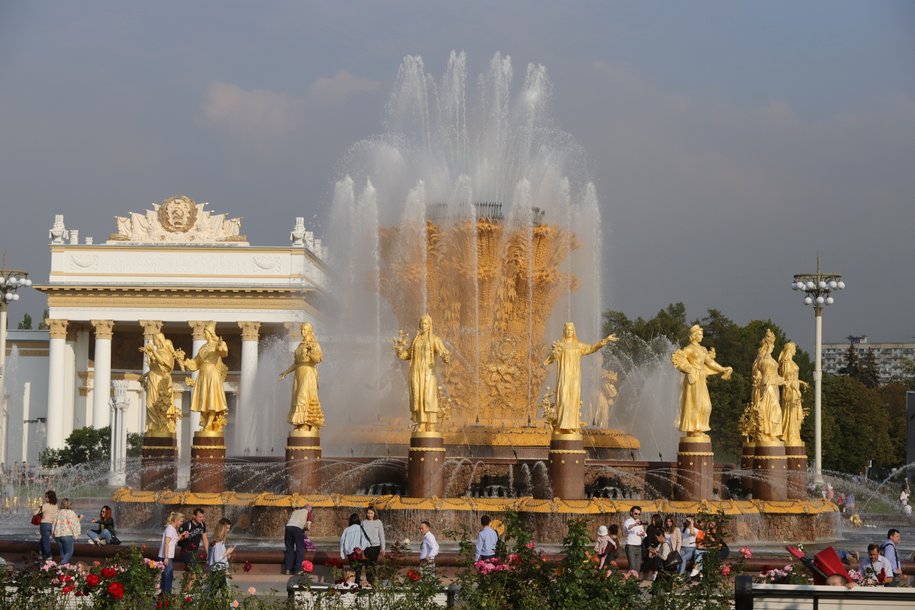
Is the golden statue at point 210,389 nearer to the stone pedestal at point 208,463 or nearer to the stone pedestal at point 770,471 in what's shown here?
the stone pedestal at point 208,463

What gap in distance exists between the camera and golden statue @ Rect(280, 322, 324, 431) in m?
20.2

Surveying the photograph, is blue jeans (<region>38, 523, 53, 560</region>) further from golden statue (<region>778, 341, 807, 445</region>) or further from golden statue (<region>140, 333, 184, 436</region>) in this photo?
golden statue (<region>778, 341, 807, 445</region>)

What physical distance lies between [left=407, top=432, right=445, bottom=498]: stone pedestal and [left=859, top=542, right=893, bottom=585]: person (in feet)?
22.6

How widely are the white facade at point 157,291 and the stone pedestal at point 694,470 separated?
50240 millimetres

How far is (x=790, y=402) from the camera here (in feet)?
71.9

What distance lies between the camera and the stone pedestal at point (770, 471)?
20625 millimetres

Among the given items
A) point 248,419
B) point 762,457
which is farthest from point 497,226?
point 248,419

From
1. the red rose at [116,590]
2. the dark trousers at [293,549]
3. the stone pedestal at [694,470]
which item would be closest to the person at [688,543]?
the dark trousers at [293,549]

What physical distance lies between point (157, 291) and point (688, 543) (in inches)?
2292

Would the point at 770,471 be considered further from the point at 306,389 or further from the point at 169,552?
the point at 169,552

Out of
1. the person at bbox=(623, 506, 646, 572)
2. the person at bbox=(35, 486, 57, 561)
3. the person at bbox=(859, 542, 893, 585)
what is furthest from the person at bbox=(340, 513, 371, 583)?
the person at bbox=(859, 542, 893, 585)

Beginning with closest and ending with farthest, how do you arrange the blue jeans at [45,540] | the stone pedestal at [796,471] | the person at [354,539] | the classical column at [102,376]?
1. the person at [354,539]
2. the blue jeans at [45,540]
3. the stone pedestal at [796,471]
4. the classical column at [102,376]

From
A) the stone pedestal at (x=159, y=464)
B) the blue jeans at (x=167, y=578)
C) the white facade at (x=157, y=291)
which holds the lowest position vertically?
the blue jeans at (x=167, y=578)

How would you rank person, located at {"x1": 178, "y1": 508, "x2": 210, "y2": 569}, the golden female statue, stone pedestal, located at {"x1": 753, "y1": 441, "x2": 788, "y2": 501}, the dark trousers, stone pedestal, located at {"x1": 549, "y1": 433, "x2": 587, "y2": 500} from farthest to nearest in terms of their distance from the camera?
the golden female statue, stone pedestal, located at {"x1": 753, "y1": 441, "x2": 788, "y2": 501}, stone pedestal, located at {"x1": 549, "y1": 433, "x2": 587, "y2": 500}, the dark trousers, person, located at {"x1": 178, "y1": 508, "x2": 210, "y2": 569}
